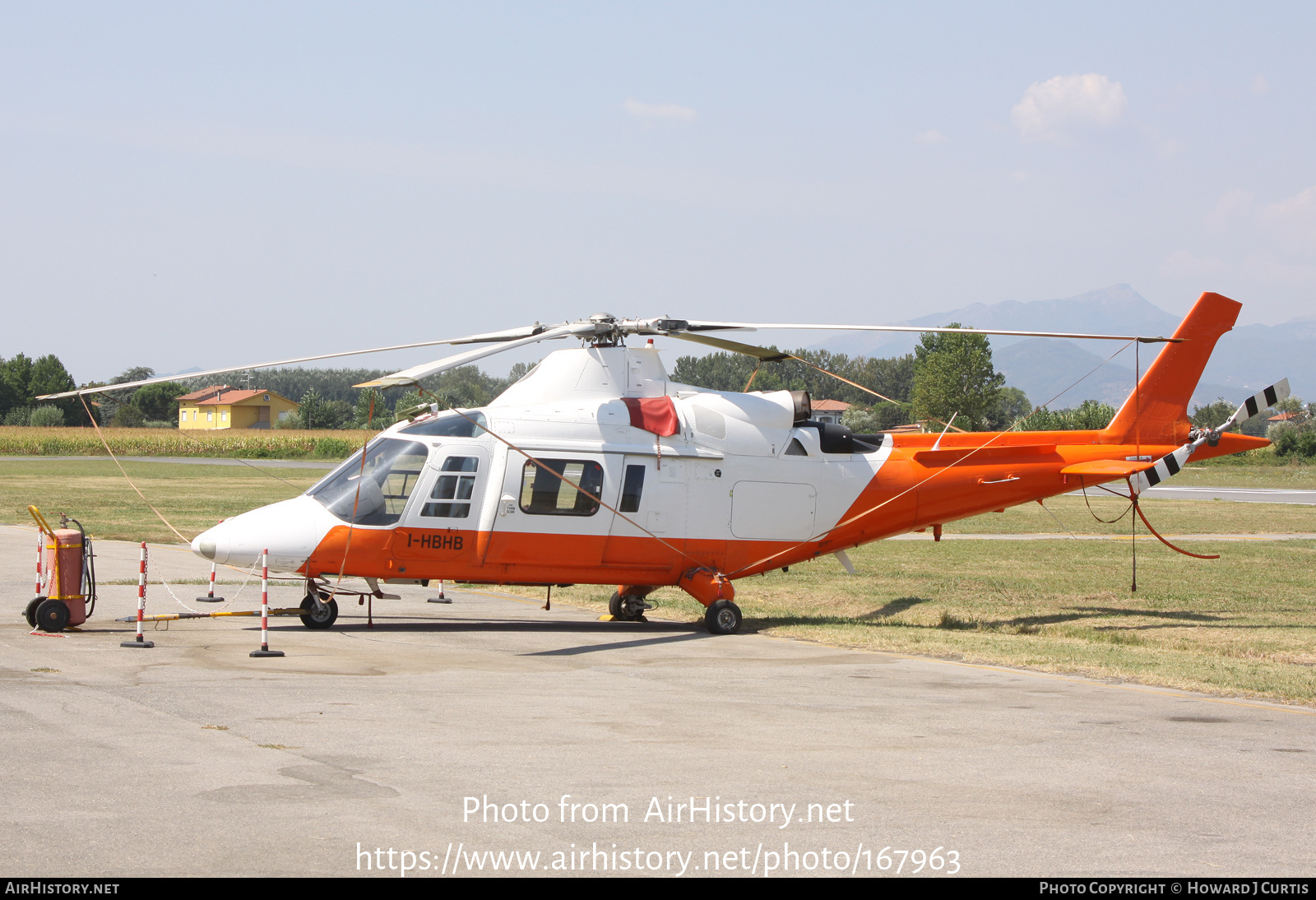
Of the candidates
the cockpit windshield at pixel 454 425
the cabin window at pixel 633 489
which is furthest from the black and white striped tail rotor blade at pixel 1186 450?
the cockpit windshield at pixel 454 425

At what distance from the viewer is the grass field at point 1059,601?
13.5m

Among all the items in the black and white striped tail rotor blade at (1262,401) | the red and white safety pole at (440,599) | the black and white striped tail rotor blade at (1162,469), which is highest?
the black and white striped tail rotor blade at (1262,401)

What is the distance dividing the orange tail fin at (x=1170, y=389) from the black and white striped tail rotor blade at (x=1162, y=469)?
0.48 m

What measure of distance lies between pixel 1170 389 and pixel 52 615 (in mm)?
16038

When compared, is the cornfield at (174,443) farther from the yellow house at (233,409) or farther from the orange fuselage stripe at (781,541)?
the orange fuselage stripe at (781,541)

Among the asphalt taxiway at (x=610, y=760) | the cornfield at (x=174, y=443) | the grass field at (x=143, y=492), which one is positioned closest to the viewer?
the asphalt taxiway at (x=610, y=760)

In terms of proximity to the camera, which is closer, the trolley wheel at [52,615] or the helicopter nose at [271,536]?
the trolley wheel at [52,615]

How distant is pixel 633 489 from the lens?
51.6ft

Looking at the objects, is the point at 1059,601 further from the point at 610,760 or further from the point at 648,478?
the point at 610,760

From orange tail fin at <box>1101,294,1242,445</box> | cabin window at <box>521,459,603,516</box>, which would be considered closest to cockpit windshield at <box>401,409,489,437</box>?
cabin window at <box>521,459,603,516</box>

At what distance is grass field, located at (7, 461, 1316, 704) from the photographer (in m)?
13.5

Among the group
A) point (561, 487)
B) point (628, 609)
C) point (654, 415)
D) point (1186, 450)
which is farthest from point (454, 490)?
point (1186, 450)

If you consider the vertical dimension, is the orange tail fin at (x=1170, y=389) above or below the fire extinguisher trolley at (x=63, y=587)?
above

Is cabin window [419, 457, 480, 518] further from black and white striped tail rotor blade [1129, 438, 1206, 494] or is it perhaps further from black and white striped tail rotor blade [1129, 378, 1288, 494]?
black and white striped tail rotor blade [1129, 438, 1206, 494]
